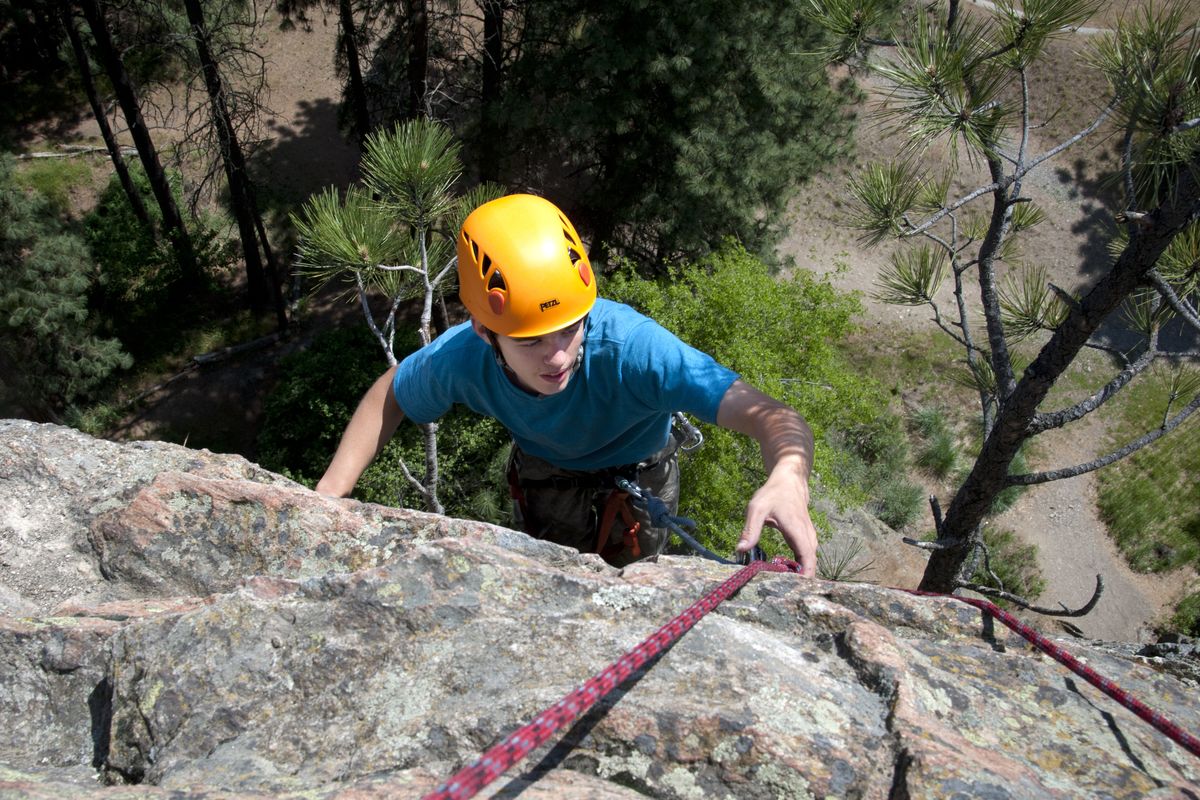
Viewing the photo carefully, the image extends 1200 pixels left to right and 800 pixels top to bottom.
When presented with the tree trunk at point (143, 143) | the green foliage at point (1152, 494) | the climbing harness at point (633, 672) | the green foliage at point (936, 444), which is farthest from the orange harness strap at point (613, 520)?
the green foliage at point (1152, 494)

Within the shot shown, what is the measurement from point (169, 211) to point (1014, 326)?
52.7 feet

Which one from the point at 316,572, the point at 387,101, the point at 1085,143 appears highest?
the point at 1085,143

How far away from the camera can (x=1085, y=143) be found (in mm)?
22453

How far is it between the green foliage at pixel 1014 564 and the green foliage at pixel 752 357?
19.4 feet

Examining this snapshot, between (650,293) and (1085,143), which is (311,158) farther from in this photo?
(1085,143)

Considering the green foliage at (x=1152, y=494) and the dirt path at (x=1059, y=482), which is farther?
the green foliage at (x=1152, y=494)

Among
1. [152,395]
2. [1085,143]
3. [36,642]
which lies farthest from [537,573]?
[1085,143]

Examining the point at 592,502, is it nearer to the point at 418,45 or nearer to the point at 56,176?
the point at 418,45

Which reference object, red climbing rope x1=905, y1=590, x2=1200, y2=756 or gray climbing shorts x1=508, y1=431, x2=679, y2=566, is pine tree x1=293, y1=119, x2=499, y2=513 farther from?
red climbing rope x1=905, y1=590, x2=1200, y2=756

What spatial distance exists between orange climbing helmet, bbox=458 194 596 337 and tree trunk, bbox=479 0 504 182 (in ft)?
31.5

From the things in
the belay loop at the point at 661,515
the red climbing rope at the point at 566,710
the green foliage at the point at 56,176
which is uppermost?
the green foliage at the point at 56,176

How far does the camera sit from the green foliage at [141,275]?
16.4 meters

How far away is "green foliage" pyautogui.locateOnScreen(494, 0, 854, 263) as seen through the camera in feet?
35.8

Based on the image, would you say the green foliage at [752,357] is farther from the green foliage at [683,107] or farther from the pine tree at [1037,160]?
the pine tree at [1037,160]
